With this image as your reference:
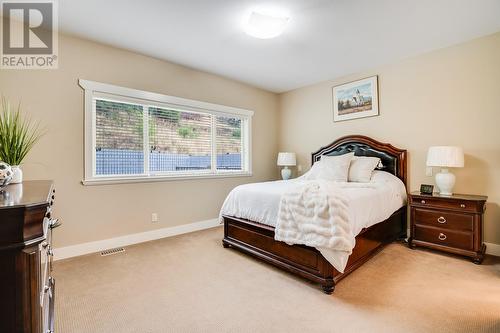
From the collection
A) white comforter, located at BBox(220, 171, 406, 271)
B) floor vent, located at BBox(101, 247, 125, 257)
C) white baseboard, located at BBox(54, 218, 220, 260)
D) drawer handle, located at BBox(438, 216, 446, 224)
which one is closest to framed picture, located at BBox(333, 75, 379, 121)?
white comforter, located at BBox(220, 171, 406, 271)

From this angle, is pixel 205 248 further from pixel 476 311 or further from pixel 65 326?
pixel 476 311

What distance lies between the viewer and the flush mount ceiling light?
244 centimetres

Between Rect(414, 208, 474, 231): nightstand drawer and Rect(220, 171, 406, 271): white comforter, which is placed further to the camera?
Rect(414, 208, 474, 231): nightstand drawer

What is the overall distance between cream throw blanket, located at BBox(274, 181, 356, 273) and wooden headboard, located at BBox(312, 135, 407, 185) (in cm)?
189

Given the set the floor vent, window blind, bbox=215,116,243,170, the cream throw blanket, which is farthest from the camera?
window blind, bbox=215,116,243,170

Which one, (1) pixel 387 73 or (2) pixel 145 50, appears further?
(1) pixel 387 73

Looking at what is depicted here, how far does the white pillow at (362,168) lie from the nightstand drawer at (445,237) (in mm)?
873

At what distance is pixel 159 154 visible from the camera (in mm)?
3672

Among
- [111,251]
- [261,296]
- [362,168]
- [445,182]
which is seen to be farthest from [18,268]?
[445,182]

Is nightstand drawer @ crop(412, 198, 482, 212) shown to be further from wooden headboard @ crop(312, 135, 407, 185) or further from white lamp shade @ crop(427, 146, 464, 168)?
wooden headboard @ crop(312, 135, 407, 185)

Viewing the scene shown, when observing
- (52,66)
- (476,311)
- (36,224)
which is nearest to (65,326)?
(36,224)

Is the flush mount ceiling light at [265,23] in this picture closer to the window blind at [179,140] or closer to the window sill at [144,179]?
the window blind at [179,140]

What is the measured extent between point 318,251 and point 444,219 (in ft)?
6.21

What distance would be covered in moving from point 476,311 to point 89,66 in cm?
451
